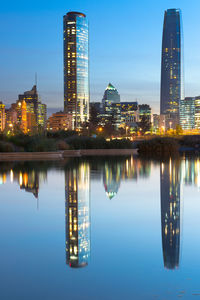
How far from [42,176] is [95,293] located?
40.0 ft

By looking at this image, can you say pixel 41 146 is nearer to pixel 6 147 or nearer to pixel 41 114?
pixel 6 147

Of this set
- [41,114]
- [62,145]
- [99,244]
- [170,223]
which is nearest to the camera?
[99,244]

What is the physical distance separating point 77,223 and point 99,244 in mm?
1453

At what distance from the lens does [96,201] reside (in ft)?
33.4

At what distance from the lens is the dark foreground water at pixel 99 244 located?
452 centimetres

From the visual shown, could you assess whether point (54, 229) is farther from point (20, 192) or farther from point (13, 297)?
point (20, 192)

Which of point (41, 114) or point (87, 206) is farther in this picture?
point (41, 114)

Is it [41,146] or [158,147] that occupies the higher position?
[41,146]

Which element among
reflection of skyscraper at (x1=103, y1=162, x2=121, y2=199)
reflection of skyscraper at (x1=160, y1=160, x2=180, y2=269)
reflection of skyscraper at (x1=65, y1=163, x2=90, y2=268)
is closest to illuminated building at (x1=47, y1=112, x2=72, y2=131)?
reflection of skyscraper at (x1=103, y1=162, x2=121, y2=199)

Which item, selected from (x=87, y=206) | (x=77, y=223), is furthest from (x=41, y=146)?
(x=77, y=223)

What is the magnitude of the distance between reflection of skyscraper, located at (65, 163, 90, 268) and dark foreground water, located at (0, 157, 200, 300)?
0.05 ft

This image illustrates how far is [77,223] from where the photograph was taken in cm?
768

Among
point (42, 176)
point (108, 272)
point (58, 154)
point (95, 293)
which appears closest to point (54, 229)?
point (108, 272)

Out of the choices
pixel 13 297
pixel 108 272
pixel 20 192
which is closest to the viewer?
pixel 13 297
